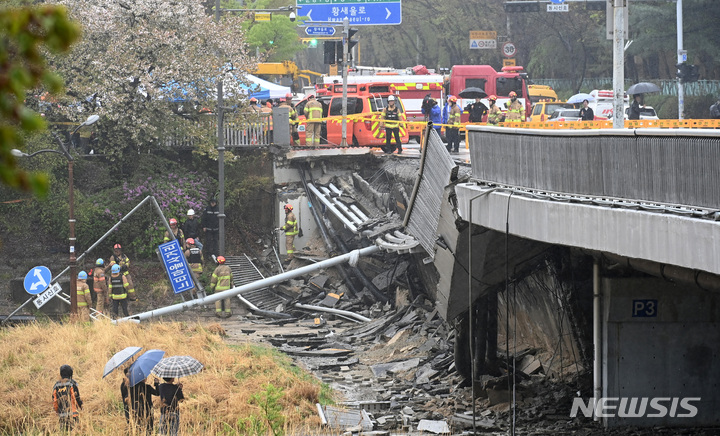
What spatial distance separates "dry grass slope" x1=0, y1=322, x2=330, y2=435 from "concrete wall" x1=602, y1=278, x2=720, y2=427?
410 centimetres

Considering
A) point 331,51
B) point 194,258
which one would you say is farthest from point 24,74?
point 331,51

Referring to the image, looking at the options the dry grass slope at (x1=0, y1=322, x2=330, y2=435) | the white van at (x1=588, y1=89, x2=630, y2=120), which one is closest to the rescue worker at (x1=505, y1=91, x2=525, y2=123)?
the white van at (x1=588, y1=89, x2=630, y2=120)

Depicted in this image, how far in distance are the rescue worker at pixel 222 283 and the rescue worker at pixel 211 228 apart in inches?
149

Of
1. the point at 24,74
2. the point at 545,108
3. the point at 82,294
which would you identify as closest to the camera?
the point at 24,74

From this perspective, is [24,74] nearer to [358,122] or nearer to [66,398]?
[66,398]

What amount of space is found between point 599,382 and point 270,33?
140 ft

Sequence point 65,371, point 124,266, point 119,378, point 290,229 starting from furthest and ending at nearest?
1. point 290,229
2. point 124,266
3. point 119,378
4. point 65,371

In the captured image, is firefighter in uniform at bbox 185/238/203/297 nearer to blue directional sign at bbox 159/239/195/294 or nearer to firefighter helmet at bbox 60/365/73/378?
blue directional sign at bbox 159/239/195/294

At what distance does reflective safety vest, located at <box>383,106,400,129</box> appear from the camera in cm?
2622

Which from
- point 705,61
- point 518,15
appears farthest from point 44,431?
point 518,15

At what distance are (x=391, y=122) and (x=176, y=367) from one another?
669 inches

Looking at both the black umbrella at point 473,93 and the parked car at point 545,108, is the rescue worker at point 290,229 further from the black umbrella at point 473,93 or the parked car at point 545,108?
the parked car at point 545,108

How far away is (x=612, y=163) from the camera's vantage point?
884cm

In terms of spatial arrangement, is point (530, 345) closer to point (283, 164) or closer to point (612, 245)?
point (612, 245)
